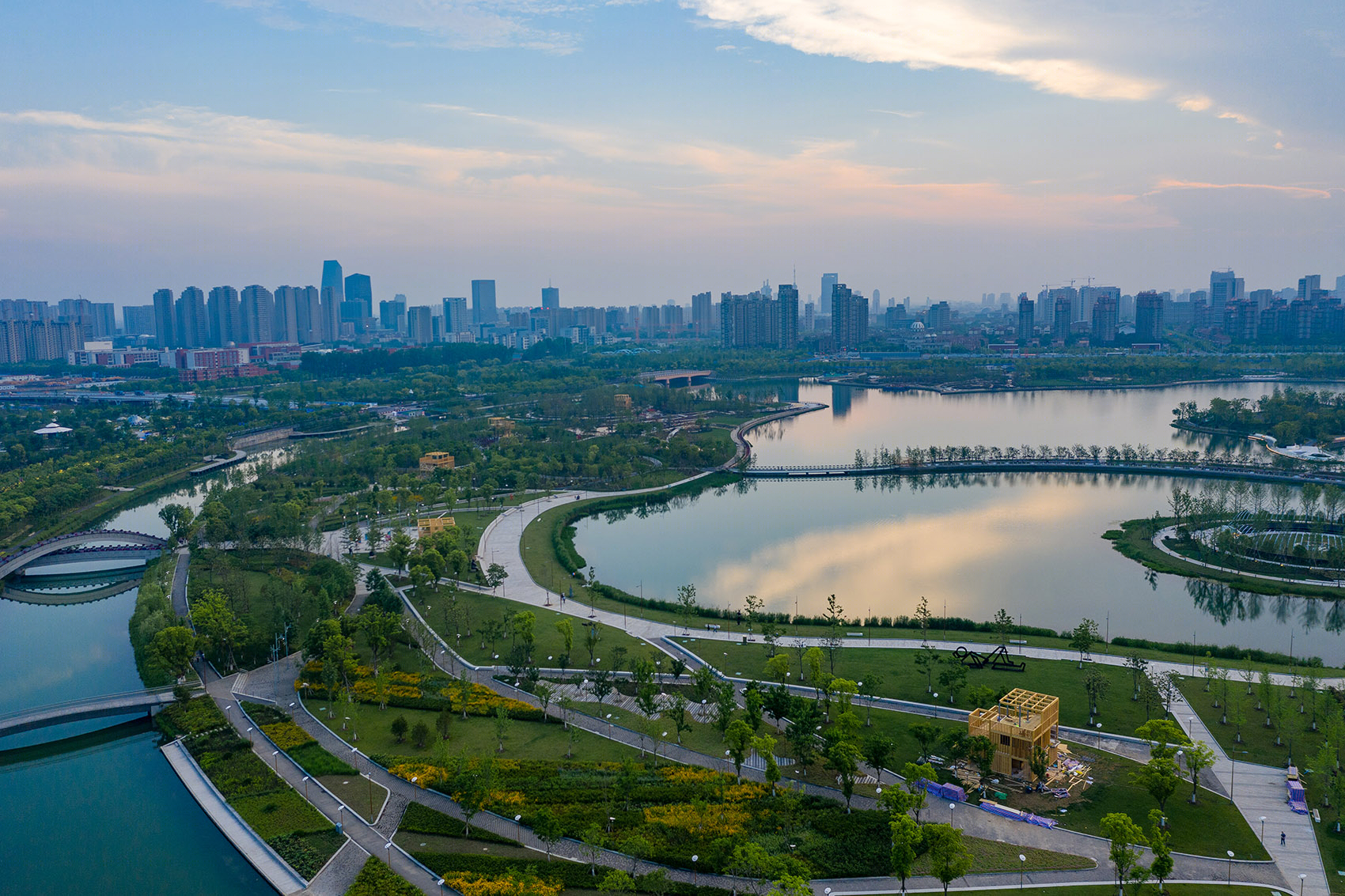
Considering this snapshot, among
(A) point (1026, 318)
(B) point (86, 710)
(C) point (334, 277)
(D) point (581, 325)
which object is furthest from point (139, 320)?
(B) point (86, 710)

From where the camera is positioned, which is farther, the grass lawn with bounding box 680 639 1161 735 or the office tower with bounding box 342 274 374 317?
the office tower with bounding box 342 274 374 317

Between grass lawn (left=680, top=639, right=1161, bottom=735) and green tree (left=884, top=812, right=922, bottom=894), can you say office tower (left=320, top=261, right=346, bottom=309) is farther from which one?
green tree (left=884, top=812, right=922, bottom=894)

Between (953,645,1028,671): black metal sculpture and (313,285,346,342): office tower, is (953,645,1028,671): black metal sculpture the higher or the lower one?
the lower one

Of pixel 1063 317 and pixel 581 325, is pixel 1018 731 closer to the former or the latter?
pixel 1063 317

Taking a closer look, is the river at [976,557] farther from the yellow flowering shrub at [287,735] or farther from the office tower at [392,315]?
the office tower at [392,315]

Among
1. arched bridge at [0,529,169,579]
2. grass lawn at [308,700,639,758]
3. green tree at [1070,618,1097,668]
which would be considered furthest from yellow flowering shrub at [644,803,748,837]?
arched bridge at [0,529,169,579]

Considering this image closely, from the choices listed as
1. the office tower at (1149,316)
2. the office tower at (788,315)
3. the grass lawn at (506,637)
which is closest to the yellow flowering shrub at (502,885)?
the grass lawn at (506,637)
